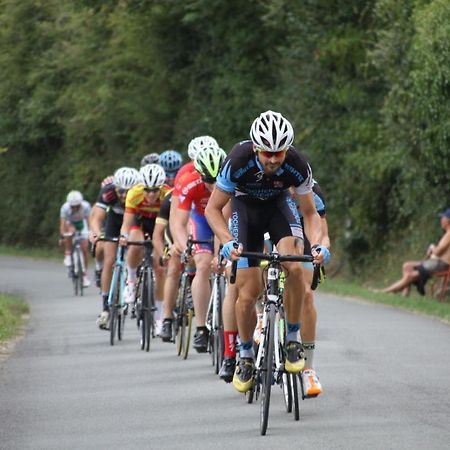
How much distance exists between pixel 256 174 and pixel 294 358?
122 centimetres

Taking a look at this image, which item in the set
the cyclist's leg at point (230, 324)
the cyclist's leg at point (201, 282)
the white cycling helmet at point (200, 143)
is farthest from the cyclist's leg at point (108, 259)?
the cyclist's leg at point (230, 324)

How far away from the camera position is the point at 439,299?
2278 cm

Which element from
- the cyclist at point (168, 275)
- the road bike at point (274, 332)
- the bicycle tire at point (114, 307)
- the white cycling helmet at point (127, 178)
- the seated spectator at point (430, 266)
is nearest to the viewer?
the road bike at point (274, 332)

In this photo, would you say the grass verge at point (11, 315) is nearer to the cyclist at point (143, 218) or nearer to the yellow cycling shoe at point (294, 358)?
Result: the cyclist at point (143, 218)

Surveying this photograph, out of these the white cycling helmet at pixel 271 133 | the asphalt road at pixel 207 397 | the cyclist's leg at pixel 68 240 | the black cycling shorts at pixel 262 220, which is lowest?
the asphalt road at pixel 207 397

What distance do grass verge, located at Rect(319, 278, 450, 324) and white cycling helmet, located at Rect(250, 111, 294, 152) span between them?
8856 millimetres

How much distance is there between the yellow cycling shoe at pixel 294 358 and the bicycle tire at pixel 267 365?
204mm

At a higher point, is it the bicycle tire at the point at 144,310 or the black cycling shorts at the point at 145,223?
the black cycling shorts at the point at 145,223

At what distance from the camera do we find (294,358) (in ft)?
33.5

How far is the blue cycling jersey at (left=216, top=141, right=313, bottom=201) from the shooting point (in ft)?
33.5

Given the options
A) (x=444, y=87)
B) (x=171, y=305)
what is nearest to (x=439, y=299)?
(x=444, y=87)

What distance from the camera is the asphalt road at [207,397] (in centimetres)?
941

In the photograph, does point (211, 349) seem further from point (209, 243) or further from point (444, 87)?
point (444, 87)

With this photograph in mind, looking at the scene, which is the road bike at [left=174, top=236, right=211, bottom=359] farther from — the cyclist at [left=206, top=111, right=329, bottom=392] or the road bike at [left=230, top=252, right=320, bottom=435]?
the road bike at [left=230, top=252, right=320, bottom=435]
